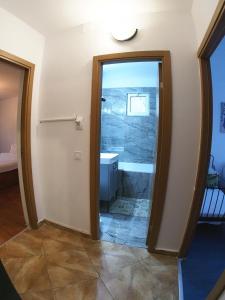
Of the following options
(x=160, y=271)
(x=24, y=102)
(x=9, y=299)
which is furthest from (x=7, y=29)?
(x=160, y=271)

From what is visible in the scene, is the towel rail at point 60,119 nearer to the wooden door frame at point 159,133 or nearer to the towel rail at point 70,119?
the towel rail at point 70,119

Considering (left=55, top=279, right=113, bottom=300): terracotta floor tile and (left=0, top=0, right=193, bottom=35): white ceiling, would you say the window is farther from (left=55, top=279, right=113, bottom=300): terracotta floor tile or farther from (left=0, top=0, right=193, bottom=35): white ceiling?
(left=55, top=279, right=113, bottom=300): terracotta floor tile

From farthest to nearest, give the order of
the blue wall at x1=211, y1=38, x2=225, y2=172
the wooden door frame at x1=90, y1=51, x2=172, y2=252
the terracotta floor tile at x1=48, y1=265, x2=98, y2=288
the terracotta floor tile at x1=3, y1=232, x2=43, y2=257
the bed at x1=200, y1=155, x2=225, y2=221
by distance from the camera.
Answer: the blue wall at x1=211, y1=38, x2=225, y2=172, the bed at x1=200, y1=155, x2=225, y2=221, the terracotta floor tile at x1=3, y1=232, x2=43, y2=257, the wooden door frame at x1=90, y1=51, x2=172, y2=252, the terracotta floor tile at x1=48, y1=265, x2=98, y2=288

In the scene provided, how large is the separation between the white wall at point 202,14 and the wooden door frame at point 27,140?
1.67 m

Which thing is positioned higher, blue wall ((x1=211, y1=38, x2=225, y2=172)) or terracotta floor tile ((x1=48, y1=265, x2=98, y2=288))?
blue wall ((x1=211, y1=38, x2=225, y2=172))

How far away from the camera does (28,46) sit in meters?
1.95

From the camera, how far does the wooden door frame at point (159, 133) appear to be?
5.43 feet

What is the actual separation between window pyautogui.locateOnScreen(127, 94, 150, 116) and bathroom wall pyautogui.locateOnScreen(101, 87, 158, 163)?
65 mm

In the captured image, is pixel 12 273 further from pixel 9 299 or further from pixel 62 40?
pixel 62 40

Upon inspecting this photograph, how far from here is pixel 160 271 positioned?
169 cm

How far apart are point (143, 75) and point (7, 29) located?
7.71 ft

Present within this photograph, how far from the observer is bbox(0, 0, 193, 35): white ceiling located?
5.15ft

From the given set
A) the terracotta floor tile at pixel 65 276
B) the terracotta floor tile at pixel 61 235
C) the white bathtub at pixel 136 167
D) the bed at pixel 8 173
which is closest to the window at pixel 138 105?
the white bathtub at pixel 136 167

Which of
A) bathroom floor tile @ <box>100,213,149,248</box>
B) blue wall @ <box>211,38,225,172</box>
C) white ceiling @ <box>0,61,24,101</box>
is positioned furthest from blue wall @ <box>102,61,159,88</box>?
bathroom floor tile @ <box>100,213,149,248</box>
